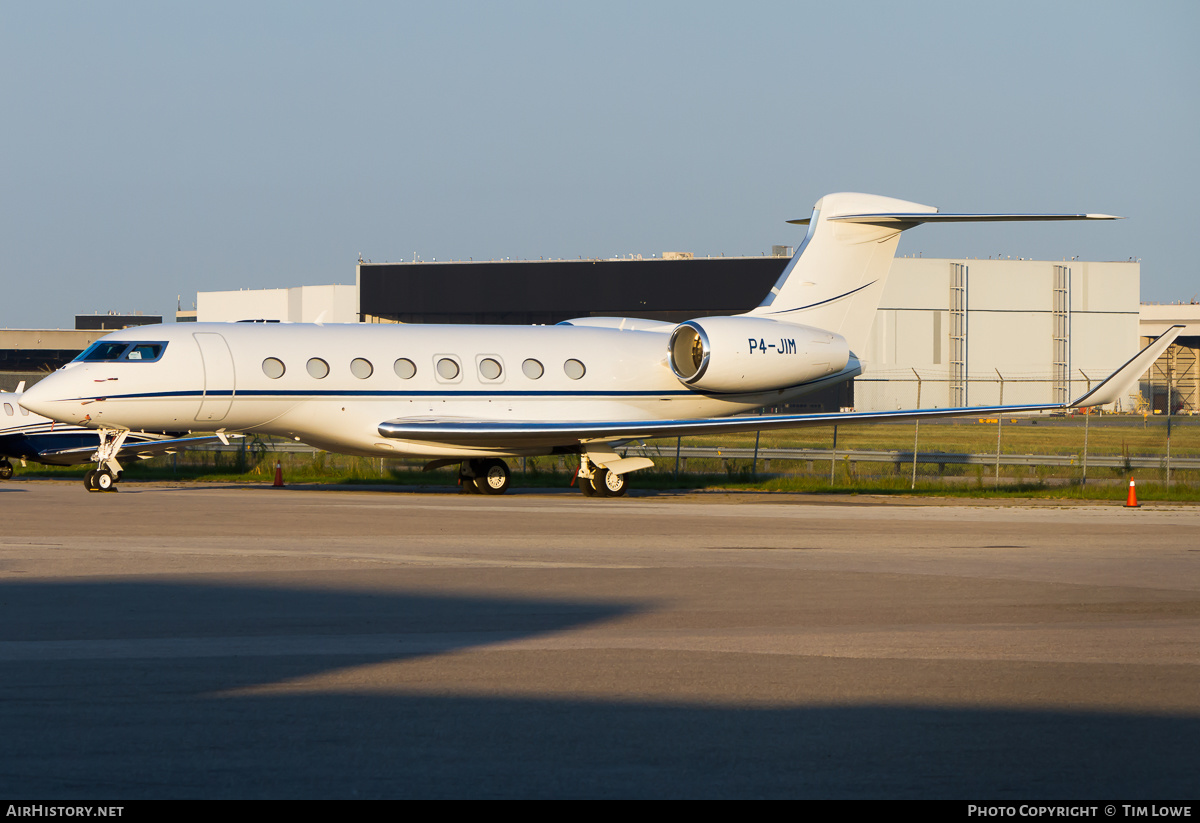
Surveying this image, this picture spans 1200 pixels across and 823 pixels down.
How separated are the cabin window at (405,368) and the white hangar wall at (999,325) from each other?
44653 millimetres

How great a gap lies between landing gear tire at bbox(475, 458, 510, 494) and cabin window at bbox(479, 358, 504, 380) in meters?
1.76

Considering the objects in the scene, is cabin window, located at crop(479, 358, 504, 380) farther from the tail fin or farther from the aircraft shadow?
the aircraft shadow

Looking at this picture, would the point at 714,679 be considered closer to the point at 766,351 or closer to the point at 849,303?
the point at 766,351

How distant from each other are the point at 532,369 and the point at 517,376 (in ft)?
1.20

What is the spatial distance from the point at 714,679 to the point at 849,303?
833 inches

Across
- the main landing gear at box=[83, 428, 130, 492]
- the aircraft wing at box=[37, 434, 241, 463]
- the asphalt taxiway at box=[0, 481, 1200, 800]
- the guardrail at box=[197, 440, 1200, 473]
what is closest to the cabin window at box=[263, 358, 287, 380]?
the main landing gear at box=[83, 428, 130, 492]

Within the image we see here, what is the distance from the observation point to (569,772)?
5375 mm

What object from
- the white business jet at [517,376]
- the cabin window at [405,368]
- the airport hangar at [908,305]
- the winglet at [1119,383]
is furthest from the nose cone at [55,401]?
the airport hangar at [908,305]

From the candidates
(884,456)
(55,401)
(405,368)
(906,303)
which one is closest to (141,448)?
(55,401)

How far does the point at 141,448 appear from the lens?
96.2 ft

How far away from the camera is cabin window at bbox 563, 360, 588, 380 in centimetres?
2577

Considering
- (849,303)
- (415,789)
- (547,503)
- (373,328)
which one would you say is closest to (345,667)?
(415,789)

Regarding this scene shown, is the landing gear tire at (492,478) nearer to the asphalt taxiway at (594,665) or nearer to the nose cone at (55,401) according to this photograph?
the nose cone at (55,401)

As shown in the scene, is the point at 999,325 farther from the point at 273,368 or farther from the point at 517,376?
the point at 273,368
